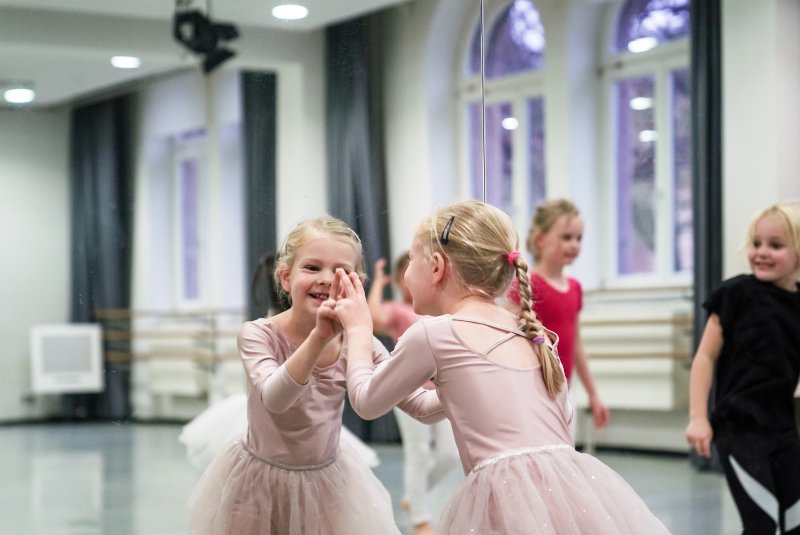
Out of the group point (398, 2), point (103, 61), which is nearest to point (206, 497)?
point (103, 61)

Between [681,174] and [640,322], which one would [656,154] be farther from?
[640,322]

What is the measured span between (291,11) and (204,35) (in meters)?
0.29

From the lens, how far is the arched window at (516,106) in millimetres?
4656

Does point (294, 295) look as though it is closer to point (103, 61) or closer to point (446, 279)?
point (446, 279)

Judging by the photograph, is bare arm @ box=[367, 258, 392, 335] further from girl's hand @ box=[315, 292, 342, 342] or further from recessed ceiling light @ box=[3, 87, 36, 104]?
recessed ceiling light @ box=[3, 87, 36, 104]

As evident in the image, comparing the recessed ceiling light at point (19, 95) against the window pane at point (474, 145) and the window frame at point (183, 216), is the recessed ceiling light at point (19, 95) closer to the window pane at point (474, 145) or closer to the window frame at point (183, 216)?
the window frame at point (183, 216)

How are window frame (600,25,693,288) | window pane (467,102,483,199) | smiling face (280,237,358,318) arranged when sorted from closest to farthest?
smiling face (280,237,358,318), window pane (467,102,483,199), window frame (600,25,693,288)

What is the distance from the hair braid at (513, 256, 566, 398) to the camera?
78.9 inches

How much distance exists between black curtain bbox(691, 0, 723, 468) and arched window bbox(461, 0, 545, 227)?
2.43ft

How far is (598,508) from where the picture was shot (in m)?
1.95

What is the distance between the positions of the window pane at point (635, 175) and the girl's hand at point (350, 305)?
4.60 m

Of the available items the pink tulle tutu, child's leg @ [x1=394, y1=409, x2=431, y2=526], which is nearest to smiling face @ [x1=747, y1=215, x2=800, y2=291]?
the pink tulle tutu

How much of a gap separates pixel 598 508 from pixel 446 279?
0.46 meters

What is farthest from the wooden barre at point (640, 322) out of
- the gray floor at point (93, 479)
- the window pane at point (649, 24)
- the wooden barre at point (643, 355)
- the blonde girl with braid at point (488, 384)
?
the blonde girl with braid at point (488, 384)
